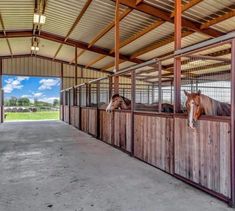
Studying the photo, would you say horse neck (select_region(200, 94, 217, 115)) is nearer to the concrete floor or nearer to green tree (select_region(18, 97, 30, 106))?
the concrete floor

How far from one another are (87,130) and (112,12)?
4046mm

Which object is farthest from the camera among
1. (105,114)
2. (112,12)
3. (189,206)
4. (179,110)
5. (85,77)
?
(85,77)

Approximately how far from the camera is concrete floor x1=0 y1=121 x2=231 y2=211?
2410 mm

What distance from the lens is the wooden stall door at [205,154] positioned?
8.16 feet

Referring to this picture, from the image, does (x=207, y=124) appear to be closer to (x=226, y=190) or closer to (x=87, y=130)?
(x=226, y=190)

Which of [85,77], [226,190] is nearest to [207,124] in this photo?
[226,190]

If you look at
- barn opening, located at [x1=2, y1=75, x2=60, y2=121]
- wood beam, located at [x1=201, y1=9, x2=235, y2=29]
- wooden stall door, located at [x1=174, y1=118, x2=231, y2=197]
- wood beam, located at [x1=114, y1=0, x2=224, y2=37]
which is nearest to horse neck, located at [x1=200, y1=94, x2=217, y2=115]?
wooden stall door, located at [x1=174, y1=118, x2=231, y2=197]

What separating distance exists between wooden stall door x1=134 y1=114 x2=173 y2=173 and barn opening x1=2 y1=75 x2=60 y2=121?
48.0ft

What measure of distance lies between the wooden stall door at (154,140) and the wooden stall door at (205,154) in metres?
0.21

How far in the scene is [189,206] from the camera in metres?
2.37

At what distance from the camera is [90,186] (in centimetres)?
299

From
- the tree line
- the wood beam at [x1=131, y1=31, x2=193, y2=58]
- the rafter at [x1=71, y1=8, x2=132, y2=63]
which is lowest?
the tree line

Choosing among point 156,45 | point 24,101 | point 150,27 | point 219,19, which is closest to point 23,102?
point 24,101

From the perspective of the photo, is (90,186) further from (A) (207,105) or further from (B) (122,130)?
(B) (122,130)
